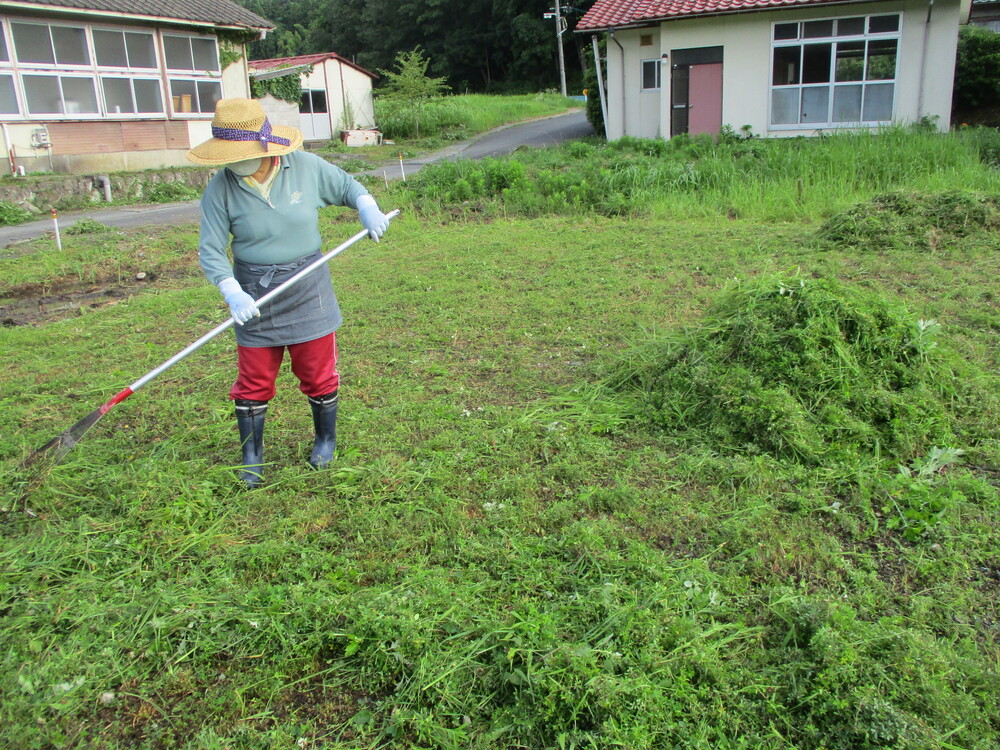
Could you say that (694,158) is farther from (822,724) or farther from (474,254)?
(822,724)

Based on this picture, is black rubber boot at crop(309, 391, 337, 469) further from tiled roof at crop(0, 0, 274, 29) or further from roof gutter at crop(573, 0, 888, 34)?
tiled roof at crop(0, 0, 274, 29)

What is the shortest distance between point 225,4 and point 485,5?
1361 inches

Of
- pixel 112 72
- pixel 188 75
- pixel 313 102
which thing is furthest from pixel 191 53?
pixel 313 102

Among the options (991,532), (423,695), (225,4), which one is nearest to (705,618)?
(423,695)

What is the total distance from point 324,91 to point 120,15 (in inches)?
465

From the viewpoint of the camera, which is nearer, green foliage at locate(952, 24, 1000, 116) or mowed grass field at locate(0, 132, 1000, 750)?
mowed grass field at locate(0, 132, 1000, 750)

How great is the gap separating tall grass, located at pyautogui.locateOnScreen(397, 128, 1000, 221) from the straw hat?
7.20 m

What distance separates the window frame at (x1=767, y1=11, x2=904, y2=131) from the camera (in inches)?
630

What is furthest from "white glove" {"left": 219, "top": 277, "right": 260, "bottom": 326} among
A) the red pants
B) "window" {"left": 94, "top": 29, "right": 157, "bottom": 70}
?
"window" {"left": 94, "top": 29, "right": 157, "bottom": 70}

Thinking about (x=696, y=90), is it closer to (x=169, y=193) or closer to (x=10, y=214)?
(x=169, y=193)

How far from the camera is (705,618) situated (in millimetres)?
2604

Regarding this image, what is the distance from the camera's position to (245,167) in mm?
3488

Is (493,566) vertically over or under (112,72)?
under

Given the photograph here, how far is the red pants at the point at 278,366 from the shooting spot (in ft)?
12.0
